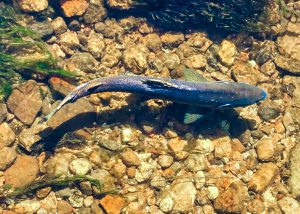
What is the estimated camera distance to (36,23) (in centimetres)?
892

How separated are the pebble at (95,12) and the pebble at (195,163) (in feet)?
15.3

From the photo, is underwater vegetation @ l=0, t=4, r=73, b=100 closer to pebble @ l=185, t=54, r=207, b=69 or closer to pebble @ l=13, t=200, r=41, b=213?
pebble @ l=13, t=200, r=41, b=213

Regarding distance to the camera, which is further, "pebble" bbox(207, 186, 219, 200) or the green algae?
"pebble" bbox(207, 186, 219, 200)

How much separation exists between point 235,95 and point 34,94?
502cm

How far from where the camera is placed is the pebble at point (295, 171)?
26.8 ft

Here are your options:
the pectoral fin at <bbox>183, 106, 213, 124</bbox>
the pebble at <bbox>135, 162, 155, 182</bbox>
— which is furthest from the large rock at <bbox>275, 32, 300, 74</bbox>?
the pebble at <bbox>135, 162, 155, 182</bbox>

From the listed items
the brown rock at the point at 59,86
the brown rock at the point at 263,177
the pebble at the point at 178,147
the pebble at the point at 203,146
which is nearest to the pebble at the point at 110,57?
the brown rock at the point at 59,86

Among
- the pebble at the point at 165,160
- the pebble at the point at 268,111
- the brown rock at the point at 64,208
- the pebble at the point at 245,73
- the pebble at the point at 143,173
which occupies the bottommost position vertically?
the brown rock at the point at 64,208

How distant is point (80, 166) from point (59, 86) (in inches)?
85.1

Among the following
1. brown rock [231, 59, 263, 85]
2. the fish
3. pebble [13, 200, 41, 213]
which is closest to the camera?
the fish

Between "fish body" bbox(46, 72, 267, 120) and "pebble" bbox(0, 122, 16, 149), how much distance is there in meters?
1.90

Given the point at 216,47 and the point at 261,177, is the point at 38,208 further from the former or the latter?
the point at 216,47

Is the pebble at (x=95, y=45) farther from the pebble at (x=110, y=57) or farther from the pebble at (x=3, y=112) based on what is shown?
the pebble at (x=3, y=112)

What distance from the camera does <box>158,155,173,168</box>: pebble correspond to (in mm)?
8125
